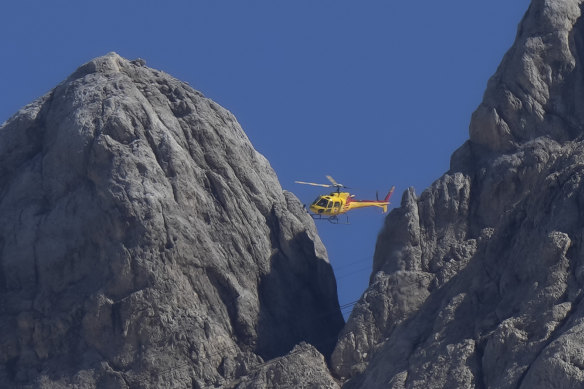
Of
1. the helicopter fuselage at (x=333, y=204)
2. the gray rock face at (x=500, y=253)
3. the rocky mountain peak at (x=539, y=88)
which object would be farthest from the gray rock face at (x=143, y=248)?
the helicopter fuselage at (x=333, y=204)

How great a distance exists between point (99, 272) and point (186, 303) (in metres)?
3.32

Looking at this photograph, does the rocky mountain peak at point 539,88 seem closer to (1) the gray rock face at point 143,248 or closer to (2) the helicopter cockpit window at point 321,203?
(1) the gray rock face at point 143,248

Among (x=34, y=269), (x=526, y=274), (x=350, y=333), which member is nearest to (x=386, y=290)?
(x=350, y=333)

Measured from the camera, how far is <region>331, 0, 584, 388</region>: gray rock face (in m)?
67.4

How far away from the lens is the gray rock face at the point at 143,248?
7500cm

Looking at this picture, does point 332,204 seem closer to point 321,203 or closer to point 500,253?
point 321,203

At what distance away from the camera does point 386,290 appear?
246ft

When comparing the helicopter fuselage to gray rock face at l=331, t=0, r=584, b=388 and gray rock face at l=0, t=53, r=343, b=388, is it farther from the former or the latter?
gray rock face at l=331, t=0, r=584, b=388

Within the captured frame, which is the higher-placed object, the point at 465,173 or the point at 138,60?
the point at 138,60

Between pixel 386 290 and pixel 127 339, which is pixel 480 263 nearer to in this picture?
pixel 386 290

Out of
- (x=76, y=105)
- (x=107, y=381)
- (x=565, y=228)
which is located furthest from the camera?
(x=76, y=105)

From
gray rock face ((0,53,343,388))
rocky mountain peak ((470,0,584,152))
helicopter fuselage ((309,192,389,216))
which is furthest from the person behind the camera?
helicopter fuselage ((309,192,389,216))

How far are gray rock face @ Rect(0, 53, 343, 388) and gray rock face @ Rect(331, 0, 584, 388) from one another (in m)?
3.74

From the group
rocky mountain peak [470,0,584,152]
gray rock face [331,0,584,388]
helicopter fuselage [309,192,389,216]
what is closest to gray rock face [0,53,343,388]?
gray rock face [331,0,584,388]
